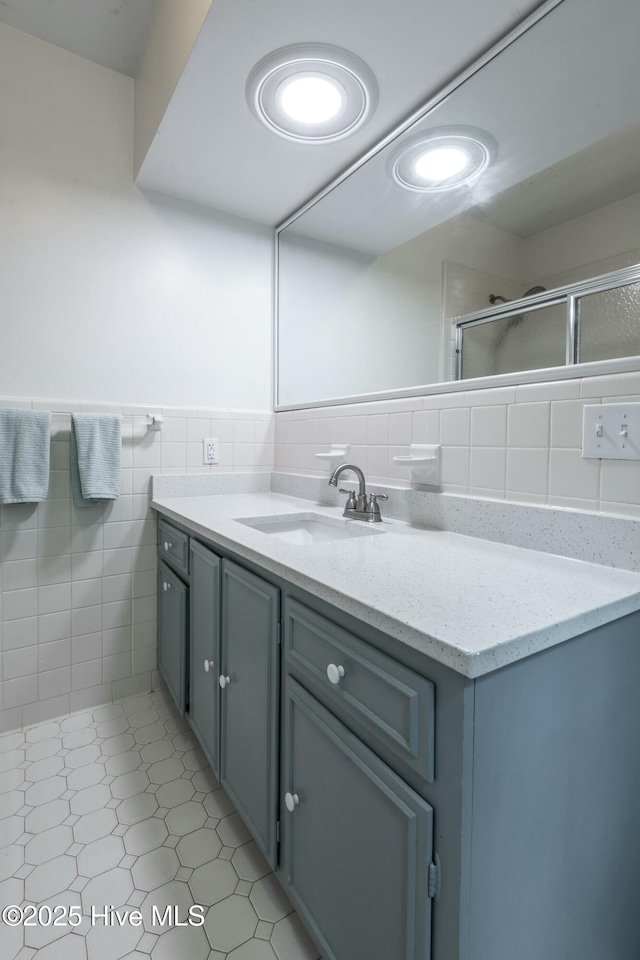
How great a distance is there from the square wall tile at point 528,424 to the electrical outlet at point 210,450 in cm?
133

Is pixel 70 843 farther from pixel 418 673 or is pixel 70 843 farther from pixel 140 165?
pixel 140 165

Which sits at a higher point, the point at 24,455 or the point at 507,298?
the point at 507,298

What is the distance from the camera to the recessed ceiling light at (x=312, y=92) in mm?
1289

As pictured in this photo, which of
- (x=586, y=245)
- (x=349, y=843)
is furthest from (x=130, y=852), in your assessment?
(x=586, y=245)

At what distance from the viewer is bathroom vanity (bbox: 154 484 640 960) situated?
0.59m

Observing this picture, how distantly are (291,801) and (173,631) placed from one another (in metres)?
0.93

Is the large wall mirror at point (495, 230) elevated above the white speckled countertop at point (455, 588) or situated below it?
above

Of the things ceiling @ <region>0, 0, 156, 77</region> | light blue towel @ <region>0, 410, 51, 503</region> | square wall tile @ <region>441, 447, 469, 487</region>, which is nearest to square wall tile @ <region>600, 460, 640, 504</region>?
square wall tile @ <region>441, 447, 469, 487</region>

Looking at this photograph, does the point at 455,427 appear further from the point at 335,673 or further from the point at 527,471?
the point at 335,673

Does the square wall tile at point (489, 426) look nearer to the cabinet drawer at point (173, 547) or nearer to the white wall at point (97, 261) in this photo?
the cabinet drawer at point (173, 547)

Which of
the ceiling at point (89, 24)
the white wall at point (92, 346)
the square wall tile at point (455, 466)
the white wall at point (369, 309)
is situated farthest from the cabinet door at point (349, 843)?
the ceiling at point (89, 24)

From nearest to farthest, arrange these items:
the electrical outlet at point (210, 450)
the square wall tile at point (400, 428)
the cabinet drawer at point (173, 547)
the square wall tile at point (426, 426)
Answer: the square wall tile at point (426, 426), the square wall tile at point (400, 428), the cabinet drawer at point (173, 547), the electrical outlet at point (210, 450)

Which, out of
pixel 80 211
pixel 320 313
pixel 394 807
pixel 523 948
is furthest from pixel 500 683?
pixel 80 211

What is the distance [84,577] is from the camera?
1.83m
